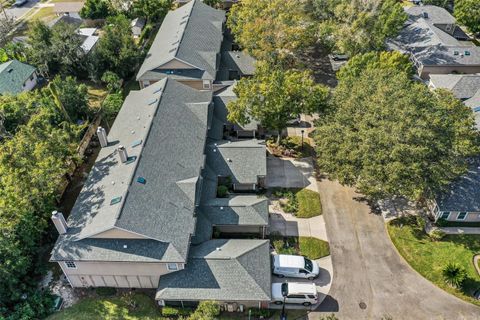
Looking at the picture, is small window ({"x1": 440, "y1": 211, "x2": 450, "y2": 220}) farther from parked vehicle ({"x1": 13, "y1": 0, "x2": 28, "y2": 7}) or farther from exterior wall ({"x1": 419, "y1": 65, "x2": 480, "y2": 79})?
parked vehicle ({"x1": 13, "y1": 0, "x2": 28, "y2": 7})

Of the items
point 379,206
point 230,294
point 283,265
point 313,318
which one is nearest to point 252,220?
point 283,265

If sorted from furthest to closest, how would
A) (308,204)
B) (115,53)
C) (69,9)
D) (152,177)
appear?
(69,9) → (115,53) → (308,204) → (152,177)

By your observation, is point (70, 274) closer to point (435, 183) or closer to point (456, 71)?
point (435, 183)

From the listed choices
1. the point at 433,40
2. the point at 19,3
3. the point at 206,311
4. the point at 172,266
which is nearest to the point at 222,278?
the point at 206,311

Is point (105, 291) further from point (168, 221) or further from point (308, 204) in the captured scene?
point (308, 204)

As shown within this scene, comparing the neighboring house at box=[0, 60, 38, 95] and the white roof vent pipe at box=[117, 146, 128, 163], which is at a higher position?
the white roof vent pipe at box=[117, 146, 128, 163]

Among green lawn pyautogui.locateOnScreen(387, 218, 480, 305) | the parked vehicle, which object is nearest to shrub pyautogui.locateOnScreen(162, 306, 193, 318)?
green lawn pyautogui.locateOnScreen(387, 218, 480, 305)
